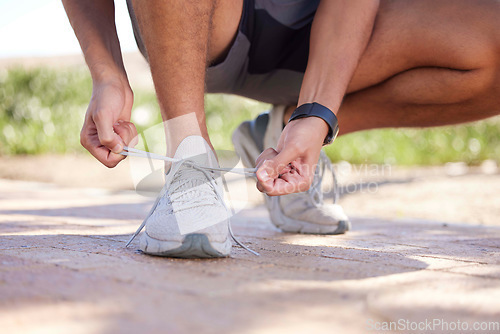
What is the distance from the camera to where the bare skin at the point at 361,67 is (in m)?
1.35

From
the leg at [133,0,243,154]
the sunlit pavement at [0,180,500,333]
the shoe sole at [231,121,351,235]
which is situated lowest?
the sunlit pavement at [0,180,500,333]

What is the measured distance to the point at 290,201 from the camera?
192cm

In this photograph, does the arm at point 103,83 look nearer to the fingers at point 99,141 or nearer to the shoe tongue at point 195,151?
the fingers at point 99,141

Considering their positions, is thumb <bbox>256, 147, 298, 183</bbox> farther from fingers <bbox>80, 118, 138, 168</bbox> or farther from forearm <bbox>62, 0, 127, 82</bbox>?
forearm <bbox>62, 0, 127, 82</bbox>

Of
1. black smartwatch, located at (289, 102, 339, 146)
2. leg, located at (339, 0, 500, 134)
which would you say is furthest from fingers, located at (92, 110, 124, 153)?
leg, located at (339, 0, 500, 134)

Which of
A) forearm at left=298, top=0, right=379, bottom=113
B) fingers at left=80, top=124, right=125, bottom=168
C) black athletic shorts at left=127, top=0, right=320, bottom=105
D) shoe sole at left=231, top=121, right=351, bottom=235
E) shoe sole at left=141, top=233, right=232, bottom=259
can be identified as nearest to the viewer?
shoe sole at left=141, top=233, right=232, bottom=259

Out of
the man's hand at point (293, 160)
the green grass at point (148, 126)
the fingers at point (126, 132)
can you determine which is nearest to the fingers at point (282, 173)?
the man's hand at point (293, 160)

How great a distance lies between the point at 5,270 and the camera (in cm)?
104

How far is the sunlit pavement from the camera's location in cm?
76

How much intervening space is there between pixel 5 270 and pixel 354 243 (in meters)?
1.01

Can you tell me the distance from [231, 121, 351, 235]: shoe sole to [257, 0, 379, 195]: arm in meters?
0.53

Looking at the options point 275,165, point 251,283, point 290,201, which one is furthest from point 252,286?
point 290,201

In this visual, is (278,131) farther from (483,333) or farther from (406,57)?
(483,333)

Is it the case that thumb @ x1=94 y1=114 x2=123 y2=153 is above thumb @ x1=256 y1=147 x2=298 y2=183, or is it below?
above
